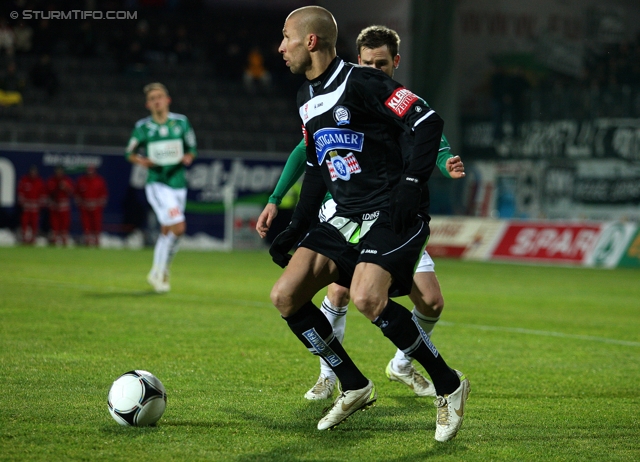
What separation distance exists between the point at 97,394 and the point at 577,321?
21.3ft

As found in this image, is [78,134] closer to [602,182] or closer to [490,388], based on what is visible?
[602,182]

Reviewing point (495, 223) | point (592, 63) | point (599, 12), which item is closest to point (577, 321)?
point (495, 223)

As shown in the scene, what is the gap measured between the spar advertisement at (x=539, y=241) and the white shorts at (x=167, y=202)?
10.4 m

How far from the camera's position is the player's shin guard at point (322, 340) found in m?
4.75

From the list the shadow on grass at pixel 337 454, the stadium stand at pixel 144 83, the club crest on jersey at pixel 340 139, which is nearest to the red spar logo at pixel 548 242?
the stadium stand at pixel 144 83

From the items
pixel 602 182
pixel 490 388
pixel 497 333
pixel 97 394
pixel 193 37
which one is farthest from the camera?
pixel 193 37

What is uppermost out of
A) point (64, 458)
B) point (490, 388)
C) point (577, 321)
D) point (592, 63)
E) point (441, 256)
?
point (592, 63)

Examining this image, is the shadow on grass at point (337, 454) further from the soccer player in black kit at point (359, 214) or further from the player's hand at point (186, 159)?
the player's hand at point (186, 159)

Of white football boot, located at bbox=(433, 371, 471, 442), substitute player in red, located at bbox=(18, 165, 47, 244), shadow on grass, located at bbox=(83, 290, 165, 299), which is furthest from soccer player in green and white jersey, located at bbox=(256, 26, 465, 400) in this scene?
substitute player in red, located at bbox=(18, 165, 47, 244)

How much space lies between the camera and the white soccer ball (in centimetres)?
443

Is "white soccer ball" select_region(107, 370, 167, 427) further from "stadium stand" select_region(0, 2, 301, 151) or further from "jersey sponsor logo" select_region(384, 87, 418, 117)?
"stadium stand" select_region(0, 2, 301, 151)

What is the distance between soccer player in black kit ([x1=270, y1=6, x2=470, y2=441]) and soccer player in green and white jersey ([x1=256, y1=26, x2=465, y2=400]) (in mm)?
566

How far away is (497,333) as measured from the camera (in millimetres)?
8891

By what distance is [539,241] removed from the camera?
20.9 meters
